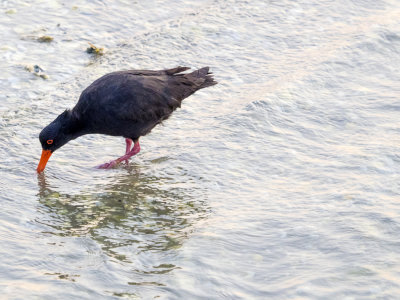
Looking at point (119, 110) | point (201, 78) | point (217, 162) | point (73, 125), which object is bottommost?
point (217, 162)

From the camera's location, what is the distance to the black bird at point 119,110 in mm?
7055

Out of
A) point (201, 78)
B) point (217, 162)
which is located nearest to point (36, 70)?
point (201, 78)

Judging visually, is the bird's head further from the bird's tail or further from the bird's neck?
the bird's tail

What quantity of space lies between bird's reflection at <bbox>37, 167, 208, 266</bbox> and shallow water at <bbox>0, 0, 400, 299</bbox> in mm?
20

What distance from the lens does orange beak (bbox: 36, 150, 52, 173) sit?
6655mm

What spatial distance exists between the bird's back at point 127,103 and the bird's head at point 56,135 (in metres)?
0.14

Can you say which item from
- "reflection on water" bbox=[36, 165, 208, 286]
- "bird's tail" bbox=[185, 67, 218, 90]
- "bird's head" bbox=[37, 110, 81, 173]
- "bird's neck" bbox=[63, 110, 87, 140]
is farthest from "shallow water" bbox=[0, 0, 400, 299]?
"bird's tail" bbox=[185, 67, 218, 90]

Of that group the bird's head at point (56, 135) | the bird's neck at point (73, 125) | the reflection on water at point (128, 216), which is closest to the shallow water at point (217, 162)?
the reflection on water at point (128, 216)

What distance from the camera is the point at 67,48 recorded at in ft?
30.5

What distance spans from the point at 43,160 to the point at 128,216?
1.27 metres

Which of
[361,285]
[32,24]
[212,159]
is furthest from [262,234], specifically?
[32,24]

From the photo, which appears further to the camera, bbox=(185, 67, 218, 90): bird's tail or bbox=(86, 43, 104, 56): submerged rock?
bbox=(86, 43, 104, 56): submerged rock

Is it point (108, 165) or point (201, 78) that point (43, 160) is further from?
point (201, 78)

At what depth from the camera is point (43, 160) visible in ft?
22.0
